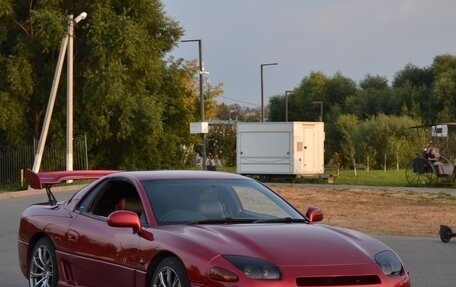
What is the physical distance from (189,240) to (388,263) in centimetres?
153

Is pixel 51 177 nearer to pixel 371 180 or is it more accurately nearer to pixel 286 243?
pixel 286 243

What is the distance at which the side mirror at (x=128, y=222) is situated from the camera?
7.39 metres

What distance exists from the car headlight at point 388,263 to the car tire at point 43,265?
11.0ft

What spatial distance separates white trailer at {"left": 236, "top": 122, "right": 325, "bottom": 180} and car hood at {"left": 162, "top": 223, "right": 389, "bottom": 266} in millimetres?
33701

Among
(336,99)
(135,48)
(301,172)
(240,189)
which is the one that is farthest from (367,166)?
(240,189)

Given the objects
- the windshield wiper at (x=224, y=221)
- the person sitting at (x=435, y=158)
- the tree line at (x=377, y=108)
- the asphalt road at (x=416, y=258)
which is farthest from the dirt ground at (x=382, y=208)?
the tree line at (x=377, y=108)

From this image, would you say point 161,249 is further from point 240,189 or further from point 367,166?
point 367,166

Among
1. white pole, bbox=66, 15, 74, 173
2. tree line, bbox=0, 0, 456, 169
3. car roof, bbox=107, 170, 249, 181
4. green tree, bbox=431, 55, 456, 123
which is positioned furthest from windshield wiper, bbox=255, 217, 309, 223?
green tree, bbox=431, 55, 456, 123

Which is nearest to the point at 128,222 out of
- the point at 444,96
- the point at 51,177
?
the point at 51,177

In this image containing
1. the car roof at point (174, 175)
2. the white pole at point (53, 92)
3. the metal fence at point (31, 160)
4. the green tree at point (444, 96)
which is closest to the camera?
the car roof at point (174, 175)

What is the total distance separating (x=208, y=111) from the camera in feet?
240

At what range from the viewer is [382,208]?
25.0 metres

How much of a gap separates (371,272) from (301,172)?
3478 cm

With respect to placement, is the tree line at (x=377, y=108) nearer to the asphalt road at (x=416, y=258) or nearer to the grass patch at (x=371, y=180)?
the grass patch at (x=371, y=180)
